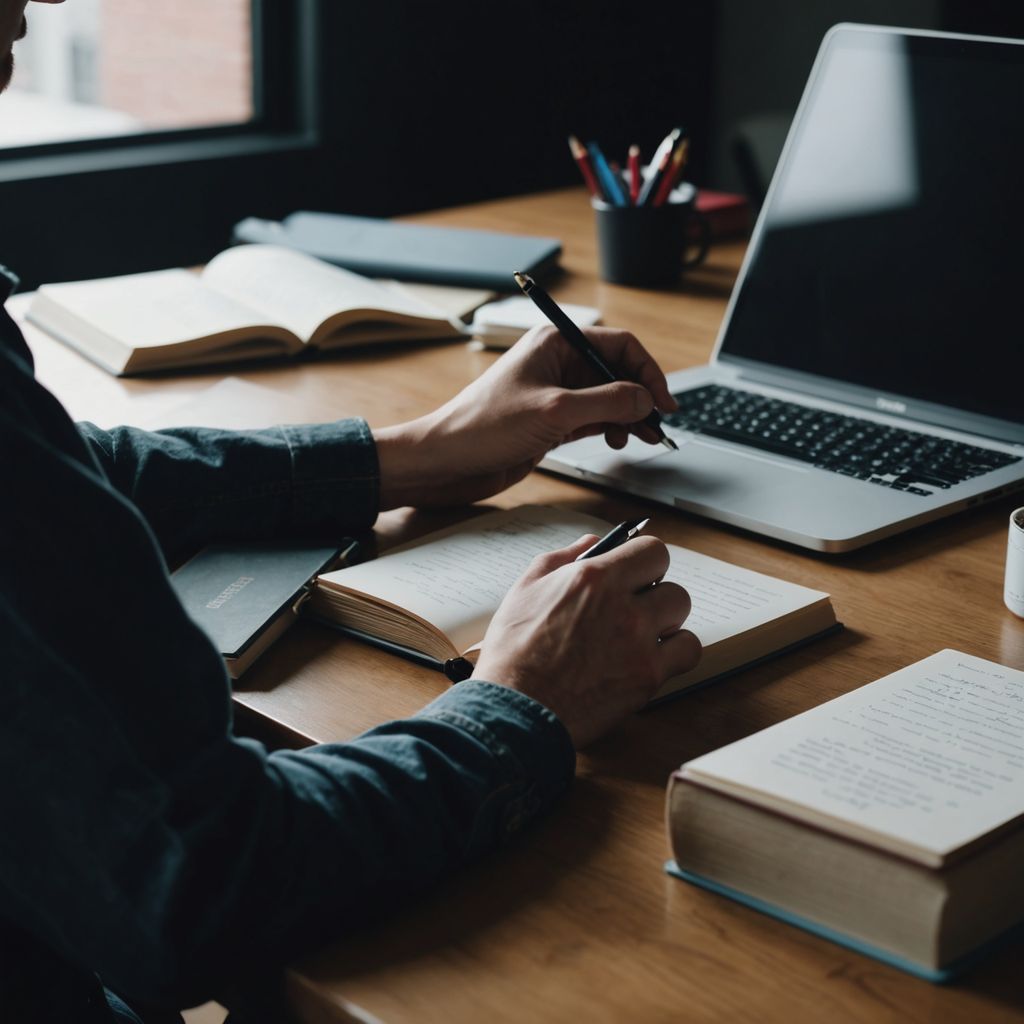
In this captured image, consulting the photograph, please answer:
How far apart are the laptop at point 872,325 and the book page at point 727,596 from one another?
10 cm

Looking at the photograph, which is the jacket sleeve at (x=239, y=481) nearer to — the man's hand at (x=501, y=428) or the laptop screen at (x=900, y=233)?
the man's hand at (x=501, y=428)

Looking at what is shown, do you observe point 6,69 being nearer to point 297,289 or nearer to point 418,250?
point 297,289

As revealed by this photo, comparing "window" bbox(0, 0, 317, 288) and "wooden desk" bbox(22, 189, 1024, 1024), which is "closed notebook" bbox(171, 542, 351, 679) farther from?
"window" bbox(0, 0, 317, 288)

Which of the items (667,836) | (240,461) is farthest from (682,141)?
(667,836)

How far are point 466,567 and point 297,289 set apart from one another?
0.75 metres

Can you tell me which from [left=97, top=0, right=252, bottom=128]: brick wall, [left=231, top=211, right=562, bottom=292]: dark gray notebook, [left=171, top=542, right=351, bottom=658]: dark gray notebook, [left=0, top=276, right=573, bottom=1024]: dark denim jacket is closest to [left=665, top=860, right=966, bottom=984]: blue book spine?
[left=0, top=276, right=573, bottom=1024]: dark denim jacket

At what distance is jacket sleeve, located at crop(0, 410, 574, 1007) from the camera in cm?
59

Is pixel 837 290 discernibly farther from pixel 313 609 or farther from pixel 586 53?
pixel 586 53

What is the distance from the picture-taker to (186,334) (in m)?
1.48

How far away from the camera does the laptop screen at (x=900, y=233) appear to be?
1.20 metres

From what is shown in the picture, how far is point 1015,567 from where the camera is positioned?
36.1 inches

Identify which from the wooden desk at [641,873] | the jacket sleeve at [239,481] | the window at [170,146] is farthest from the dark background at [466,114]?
the jacket sleeve at [239,481]

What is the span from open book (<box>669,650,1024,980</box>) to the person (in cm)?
10

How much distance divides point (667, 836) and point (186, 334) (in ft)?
3.14
